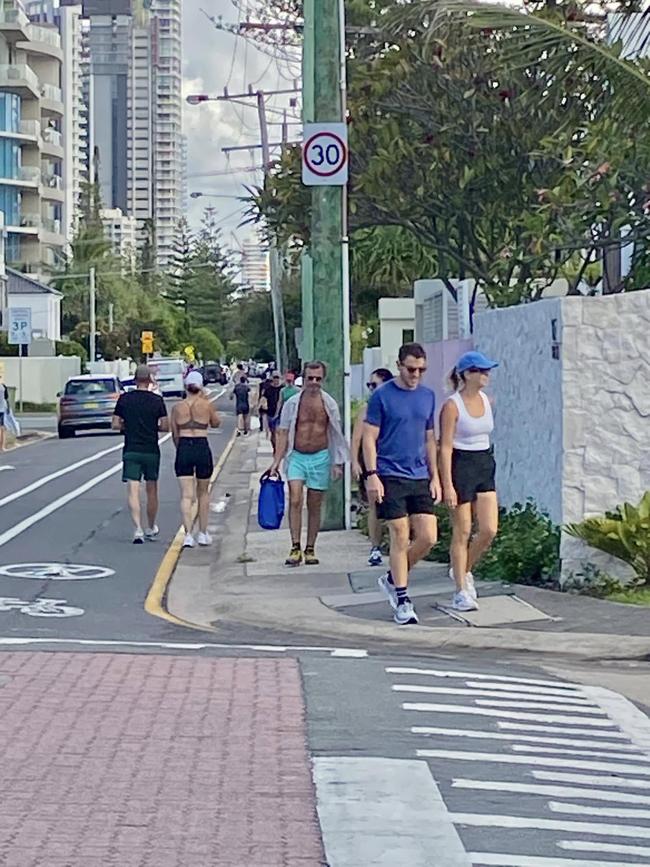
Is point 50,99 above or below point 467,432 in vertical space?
above

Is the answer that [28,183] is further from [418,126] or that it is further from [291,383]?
[418,126]

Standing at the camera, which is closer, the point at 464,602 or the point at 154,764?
the point at 154,764

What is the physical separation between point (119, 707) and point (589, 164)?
10440 mm

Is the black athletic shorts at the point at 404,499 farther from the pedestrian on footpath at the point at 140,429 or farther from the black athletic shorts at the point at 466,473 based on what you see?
the pedestrian on footpath at the point at 140,429

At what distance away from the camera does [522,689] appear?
9.21 meters

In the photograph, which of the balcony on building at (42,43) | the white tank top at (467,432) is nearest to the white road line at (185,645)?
the white tank top at (467,432)

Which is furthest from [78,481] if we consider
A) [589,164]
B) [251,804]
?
[251,804]

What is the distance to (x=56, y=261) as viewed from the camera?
3900 inches

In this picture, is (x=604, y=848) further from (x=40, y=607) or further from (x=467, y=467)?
(x=40, y=607)

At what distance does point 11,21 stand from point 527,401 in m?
73.6

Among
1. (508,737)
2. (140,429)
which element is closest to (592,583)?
(508,737)

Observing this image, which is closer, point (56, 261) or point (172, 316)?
point (56, 261)

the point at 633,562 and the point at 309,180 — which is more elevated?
the point at 309,180

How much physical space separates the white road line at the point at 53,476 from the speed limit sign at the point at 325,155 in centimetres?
743
